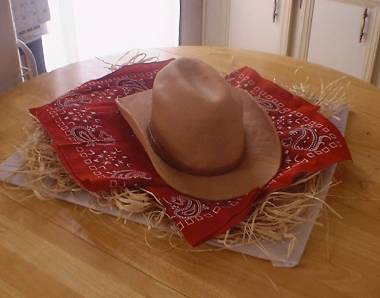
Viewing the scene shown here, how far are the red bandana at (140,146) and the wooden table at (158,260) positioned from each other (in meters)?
0.06

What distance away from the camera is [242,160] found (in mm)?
1051

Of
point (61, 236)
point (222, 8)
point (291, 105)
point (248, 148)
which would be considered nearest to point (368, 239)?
point (248, 148)

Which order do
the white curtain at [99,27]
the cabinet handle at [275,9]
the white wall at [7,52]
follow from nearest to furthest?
the white wall at [7,52] < the white curtain at [99,27] < the cabinet handle at [275,9]

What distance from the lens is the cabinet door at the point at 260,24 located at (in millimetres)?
2340

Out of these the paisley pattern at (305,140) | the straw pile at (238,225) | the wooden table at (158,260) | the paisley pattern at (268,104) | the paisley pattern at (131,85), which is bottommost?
the wooden table at (158,260)

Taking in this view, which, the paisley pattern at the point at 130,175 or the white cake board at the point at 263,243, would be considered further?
the paisley pattern at the point at 130,175

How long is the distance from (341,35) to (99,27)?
3.20 feet

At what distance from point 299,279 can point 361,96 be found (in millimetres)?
672

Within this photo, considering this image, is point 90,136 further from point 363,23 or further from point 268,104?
point 363,23

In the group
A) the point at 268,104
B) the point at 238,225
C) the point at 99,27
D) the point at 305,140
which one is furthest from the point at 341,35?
the point at 238,225

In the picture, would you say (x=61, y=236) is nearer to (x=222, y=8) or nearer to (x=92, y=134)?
(x=92, y=134)

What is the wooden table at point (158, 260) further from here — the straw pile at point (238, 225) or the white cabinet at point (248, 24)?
the white cabinet at point (248, 24)

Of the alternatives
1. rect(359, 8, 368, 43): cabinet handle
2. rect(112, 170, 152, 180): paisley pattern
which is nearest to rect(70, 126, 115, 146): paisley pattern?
rect(112, 170, 152, 180): paisley pattern

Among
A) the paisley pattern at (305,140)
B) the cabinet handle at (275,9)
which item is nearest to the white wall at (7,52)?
the paisley pattern at (305,140)
